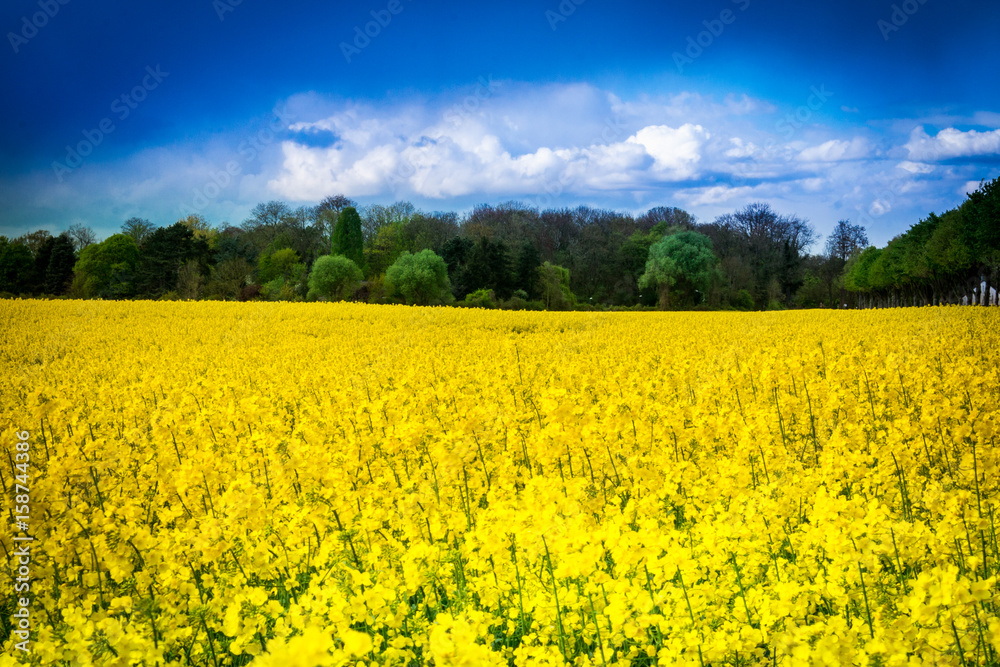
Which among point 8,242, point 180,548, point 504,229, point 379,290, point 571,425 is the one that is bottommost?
point 180,548

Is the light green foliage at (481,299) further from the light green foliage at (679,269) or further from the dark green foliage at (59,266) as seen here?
the dark green foliage at (59,266)

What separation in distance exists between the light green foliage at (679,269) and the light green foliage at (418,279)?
988 inches

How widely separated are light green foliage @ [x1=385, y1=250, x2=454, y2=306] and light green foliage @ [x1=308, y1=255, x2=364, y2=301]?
278 cm

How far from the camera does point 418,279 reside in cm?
4391

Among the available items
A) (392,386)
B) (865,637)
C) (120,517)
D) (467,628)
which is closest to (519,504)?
(467,628)

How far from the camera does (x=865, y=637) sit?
2.66m

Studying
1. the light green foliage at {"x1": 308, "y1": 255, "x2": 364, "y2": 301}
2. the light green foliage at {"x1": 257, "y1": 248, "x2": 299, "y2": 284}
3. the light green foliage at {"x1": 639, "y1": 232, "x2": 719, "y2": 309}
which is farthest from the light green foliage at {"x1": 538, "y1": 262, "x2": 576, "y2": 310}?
the light green foliage at {"x1": 257, "y1": 248, "x2": 299, "y2": 284}

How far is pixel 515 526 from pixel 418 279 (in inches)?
1635

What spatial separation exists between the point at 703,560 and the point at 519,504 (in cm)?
119

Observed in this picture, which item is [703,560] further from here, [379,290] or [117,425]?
[379,290]

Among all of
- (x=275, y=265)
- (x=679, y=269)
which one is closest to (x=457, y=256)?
(x=275, y=265)

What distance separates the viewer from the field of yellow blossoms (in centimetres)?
269

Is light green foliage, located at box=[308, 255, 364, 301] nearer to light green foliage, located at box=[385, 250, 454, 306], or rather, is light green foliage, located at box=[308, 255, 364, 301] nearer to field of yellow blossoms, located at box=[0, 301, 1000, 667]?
light green foliage, located at box=[385, 250, 454, 306]

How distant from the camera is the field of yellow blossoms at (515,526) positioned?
2691mm
